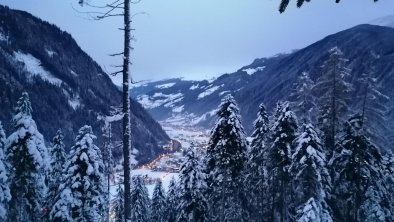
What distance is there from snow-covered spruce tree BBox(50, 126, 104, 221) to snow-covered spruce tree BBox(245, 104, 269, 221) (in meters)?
16.3

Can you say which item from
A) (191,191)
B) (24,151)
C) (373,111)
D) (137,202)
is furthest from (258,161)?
(137,202)

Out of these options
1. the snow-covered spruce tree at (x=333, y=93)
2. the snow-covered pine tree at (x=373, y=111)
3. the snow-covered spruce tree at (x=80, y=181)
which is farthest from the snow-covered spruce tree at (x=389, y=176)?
the snow-covered spruce tree at (x=80, y=181)

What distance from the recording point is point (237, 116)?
3312 centimetres

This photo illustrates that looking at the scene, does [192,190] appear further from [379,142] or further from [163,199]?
[163,199]

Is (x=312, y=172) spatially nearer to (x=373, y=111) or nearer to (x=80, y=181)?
(x=373, y=111)

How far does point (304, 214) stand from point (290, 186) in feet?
28.9

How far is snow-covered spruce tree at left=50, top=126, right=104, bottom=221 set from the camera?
26.1 m

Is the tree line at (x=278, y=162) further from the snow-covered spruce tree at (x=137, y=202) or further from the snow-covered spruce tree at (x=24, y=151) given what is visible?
the snow-covered spruce tree at (x=137, y=202)

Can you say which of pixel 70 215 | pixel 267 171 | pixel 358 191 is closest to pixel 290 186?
pixel 267 171

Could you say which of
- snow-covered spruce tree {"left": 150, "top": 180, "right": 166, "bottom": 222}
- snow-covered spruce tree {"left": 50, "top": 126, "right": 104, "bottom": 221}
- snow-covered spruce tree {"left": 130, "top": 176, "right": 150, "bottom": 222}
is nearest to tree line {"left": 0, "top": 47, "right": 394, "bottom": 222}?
snow-covered spruce tree {"left": 50, "top": 126, "right": 104, "bottom": 221}

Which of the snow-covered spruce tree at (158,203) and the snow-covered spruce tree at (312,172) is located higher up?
the snow-covered spruce tree at (312,172)

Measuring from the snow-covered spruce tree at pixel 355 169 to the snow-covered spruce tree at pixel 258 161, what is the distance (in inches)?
284

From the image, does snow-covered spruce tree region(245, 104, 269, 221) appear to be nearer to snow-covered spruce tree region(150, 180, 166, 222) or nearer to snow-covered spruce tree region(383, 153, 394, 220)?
snow-covered spruce tree region(383, 153, 394, 220)

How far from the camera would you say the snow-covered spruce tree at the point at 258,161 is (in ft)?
125
